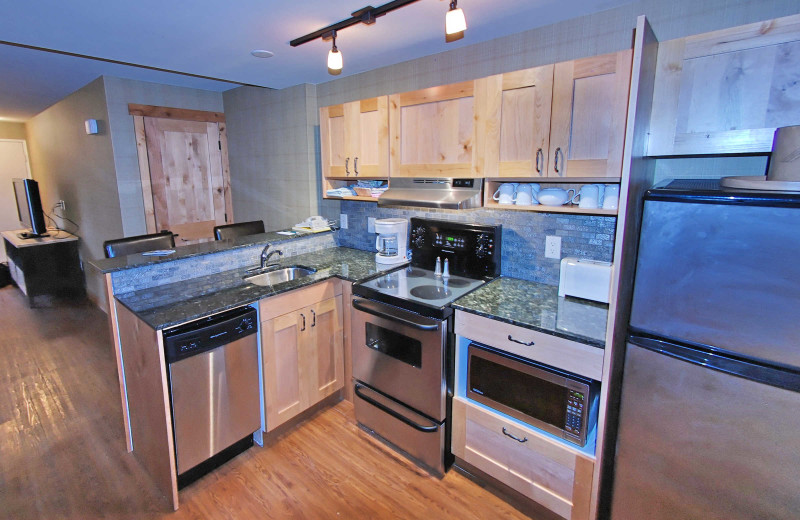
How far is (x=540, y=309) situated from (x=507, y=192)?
0.68m

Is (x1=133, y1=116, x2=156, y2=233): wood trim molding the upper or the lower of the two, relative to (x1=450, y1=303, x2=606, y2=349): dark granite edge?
upper

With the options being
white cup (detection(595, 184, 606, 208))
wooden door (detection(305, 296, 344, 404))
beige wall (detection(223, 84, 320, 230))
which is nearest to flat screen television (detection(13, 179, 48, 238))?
beige wall (detection(223, 84, 320, 230))

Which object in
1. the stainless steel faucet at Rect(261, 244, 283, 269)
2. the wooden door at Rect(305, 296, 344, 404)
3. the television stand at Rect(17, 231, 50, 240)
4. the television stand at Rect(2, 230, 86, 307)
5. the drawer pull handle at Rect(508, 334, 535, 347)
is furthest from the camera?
the television stand at Rect(17, 231, 50, 240)

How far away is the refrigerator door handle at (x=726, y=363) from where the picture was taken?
1170mm

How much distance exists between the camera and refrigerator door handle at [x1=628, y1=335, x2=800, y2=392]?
1170 millimetres

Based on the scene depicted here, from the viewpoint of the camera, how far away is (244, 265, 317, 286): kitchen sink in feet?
8.49

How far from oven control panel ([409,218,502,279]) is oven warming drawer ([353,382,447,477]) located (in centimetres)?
88

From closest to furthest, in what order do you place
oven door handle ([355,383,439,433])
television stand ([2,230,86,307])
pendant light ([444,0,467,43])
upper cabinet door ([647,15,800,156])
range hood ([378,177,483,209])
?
upper cabinet door ([647,15,800,156]) < pendant light ([444,0,467,43]) < oven door handle ([355,383,439,433]) < range hood ([378,177,483,209]) < television stand ([2,230,86,307])

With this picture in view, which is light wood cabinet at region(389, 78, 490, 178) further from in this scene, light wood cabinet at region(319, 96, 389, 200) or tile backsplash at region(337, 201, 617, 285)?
tile backsplash at region(337, 201, 617, 285)

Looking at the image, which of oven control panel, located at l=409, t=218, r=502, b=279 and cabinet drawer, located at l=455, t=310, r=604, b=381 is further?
oven control panel, located at l=409, t=218, r=502, b=279

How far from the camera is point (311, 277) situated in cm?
238

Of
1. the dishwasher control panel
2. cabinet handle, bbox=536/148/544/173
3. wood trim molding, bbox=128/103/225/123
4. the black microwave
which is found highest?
wood trim molding, bbox=128/103/225/123

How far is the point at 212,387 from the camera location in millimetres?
1914

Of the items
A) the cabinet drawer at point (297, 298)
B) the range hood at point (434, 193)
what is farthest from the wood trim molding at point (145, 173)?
the range hood at point (434, 193)
